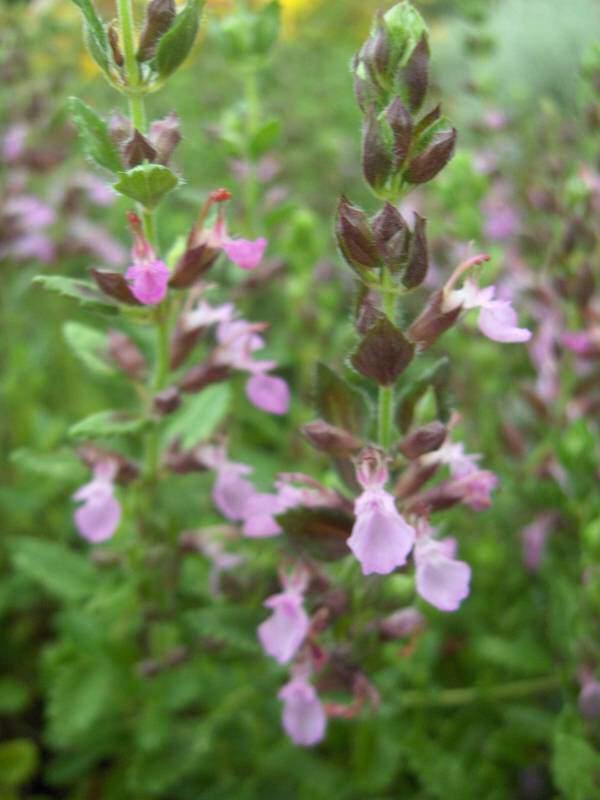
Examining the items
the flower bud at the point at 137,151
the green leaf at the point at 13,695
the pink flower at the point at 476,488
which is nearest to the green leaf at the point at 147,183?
the flower bud at the point at 137,151

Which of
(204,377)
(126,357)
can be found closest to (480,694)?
(204,377)

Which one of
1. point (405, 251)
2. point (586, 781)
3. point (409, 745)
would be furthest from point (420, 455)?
point (409, 745)

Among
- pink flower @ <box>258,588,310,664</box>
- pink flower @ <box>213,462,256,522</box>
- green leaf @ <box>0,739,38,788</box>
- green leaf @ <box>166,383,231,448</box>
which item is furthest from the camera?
green leaf @ <box>0,739,38,788</box>

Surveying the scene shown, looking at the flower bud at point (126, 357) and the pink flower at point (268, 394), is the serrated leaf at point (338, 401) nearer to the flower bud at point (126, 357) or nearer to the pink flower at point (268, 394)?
the pink flower at point (268, 394)

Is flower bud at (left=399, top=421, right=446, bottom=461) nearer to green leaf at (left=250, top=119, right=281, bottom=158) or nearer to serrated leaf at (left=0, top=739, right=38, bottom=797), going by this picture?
green leaf at (left=250, top=119, right=281, bottom=158)

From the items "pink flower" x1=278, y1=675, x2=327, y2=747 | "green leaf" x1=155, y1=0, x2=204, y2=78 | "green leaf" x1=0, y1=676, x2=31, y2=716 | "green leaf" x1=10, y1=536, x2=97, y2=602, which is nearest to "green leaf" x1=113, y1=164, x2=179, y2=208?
"green leaf" x1=155, y1=0, x2=204, y2=78

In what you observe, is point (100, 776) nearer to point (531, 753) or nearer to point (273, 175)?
point (531, 753)
